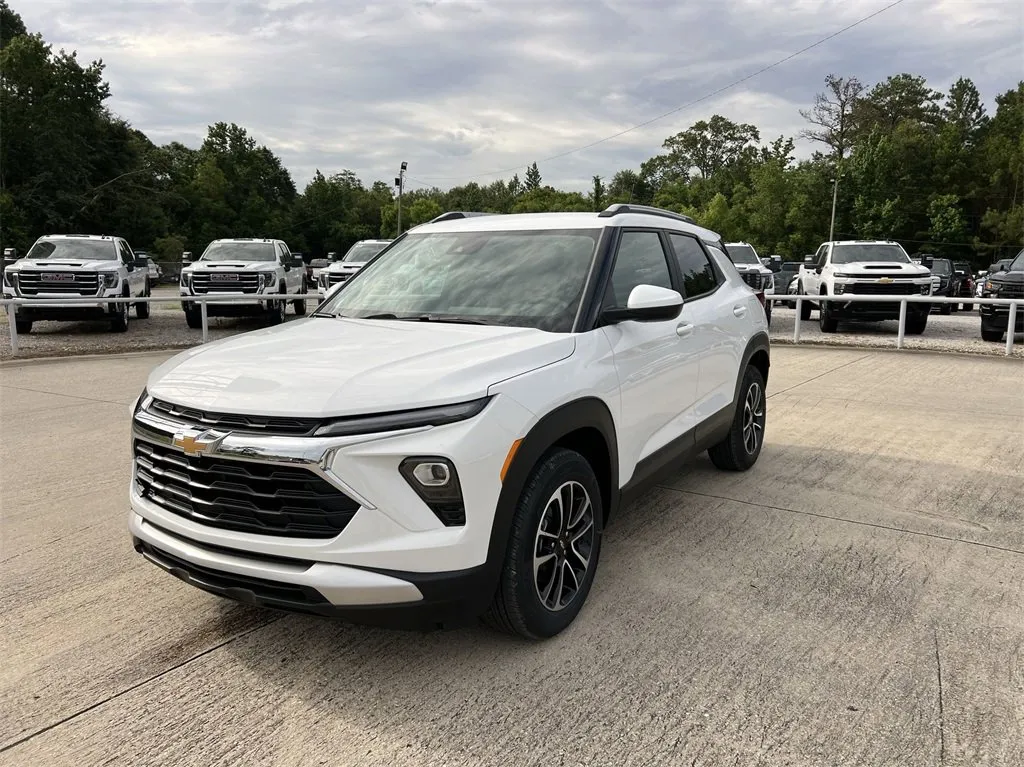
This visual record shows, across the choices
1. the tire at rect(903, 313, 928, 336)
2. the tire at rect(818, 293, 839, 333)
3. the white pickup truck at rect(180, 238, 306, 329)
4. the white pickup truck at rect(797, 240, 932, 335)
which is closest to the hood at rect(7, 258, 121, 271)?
the white pickup truck at rect(180, 238, 306, 329)

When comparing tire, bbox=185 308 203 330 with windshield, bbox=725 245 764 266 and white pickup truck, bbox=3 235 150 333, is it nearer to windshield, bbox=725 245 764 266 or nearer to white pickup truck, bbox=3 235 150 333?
white pickup truck, bbox=3 235 150 333

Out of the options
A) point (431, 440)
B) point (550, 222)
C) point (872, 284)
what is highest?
point (550, 222)

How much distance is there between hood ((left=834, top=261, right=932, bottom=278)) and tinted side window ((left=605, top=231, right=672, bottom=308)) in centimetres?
1244

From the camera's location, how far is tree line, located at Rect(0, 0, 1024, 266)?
5034 cm

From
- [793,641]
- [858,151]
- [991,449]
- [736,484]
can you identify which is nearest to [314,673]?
[793,641]

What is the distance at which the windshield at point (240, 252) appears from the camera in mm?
16953

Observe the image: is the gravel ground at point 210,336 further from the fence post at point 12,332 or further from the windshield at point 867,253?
the windshield at point 867,253

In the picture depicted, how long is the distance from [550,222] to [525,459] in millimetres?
1813

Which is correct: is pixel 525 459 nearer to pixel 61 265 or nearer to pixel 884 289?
pixel 884 289

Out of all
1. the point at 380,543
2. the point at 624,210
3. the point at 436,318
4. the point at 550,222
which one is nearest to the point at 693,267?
the point at 624,210

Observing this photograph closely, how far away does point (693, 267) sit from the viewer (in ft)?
16.0

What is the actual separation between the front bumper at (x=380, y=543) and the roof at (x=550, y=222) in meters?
1.67

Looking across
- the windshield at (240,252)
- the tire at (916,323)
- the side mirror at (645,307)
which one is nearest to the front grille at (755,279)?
the tire at (916,323)

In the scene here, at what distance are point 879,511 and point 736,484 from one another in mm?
915
